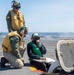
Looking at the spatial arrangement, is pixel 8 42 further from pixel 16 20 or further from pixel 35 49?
pixel 16 20

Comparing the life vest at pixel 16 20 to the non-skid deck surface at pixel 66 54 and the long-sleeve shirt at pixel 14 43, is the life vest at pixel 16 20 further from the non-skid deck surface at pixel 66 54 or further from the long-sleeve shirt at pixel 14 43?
the non-skid deck surface at pixel 66 54

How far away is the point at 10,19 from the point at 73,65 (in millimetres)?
3621

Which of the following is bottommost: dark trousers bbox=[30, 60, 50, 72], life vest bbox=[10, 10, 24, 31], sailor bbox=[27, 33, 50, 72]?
dark trousers bbox=[30, 60, 50, 72]

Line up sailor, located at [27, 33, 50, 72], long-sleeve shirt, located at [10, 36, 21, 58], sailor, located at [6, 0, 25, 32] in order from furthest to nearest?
1. sailor, located at [6, 0, 25, 32]
2. sailor, located at [27, 33, 50, 72]
3. long-sleeve shirt, located at [10, 36, 21, 58]

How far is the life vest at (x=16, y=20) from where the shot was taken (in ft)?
41.3

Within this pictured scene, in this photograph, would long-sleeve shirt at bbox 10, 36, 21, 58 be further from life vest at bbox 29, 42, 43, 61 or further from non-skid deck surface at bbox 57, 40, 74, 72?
non-skid deck surface at bbox 57, 40, 74, 72

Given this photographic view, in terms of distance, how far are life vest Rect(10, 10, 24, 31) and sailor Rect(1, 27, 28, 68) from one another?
982mm

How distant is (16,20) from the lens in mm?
12648

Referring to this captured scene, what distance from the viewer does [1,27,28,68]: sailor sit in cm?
1136

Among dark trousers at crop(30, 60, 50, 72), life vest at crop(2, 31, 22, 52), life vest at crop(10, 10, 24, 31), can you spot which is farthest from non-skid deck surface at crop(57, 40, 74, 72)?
life vest at crop(10, 10, 24, 31)

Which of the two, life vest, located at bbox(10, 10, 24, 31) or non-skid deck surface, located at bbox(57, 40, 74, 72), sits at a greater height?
life vest, located at bbox(10, 10, 24, 31)

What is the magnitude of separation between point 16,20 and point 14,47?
1.64m

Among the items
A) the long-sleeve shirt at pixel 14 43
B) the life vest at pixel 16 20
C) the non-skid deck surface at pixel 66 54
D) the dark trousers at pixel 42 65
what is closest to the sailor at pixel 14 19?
the life vest at pixel 16 20

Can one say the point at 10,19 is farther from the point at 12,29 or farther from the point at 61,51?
the point at 61,51
